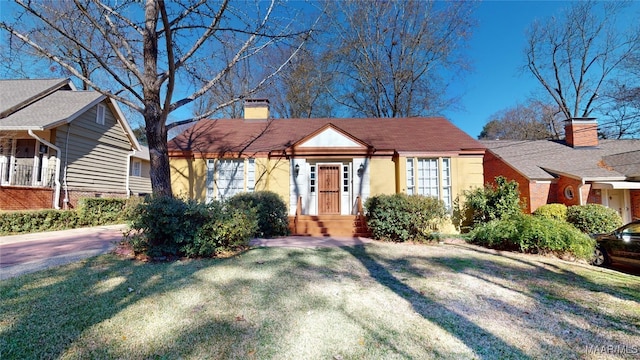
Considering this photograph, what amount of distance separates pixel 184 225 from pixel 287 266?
2234mm

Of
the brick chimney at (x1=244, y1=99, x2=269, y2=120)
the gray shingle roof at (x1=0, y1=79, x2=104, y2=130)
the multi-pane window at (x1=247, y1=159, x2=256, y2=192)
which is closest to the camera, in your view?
the gray shingle roof at (x1=0, y1=79, x2=104, y2=130)

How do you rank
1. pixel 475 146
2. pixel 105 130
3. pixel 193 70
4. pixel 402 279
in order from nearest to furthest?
pixel 402 279 → pixel 193 70 → pixel 475 146 → pixel 105 130

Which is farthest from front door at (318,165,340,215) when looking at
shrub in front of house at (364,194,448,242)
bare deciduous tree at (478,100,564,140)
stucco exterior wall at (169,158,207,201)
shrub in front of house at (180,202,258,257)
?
bare deciduous tree at (478,100,564,140)

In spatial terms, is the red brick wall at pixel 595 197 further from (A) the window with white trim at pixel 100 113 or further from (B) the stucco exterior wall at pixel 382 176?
(A) the window with white trim at pixel 100 113

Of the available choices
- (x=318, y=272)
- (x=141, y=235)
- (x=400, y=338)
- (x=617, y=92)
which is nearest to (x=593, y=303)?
(x=400, y=338)

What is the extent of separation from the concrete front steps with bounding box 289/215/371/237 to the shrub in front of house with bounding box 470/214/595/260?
13.5 ft

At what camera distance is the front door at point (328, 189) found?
39.0 feet

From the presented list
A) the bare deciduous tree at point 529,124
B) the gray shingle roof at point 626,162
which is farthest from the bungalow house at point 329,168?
the bare deciduous tree at point 529,124

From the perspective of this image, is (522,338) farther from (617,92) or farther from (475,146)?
(617,92)

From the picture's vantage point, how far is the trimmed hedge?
9.35m

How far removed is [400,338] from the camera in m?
3.07

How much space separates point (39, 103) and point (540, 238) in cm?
2057

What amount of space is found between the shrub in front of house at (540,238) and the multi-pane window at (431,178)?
3175 millimetres

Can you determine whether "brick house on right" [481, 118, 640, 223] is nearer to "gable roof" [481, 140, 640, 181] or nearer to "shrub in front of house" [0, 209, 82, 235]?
"gable roof" [481, 140, 640, 181]
